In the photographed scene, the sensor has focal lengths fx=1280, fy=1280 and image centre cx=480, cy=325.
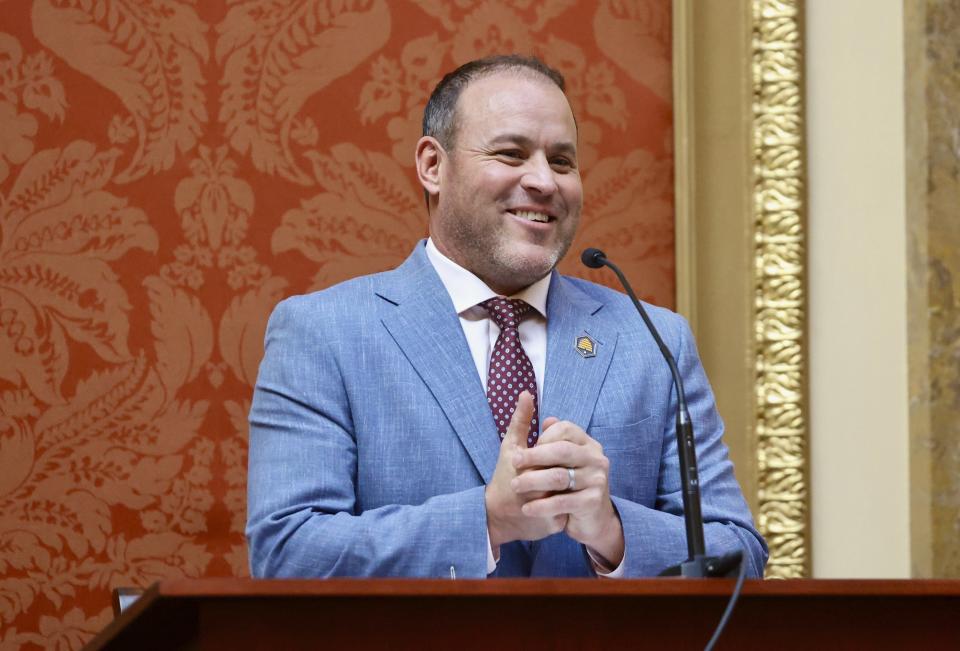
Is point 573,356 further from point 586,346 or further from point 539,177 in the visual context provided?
point 539,177

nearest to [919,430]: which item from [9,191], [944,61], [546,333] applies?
[944,61]

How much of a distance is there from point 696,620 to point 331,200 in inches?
66.1

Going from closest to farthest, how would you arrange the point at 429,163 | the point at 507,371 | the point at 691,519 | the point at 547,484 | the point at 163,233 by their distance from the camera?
the point at 691,519 < the point at 547,484 < the point at 507,371 < the point at 429,163 < the point at 163,233

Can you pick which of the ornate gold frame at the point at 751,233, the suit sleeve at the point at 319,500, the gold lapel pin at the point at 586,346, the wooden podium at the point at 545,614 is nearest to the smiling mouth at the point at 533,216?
the gold lapel pin at the point at 586,346

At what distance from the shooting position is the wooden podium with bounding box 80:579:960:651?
3.87 feet

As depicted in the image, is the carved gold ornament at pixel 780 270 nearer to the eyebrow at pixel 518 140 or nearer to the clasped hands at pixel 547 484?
the eyebrow at pixel 518 140

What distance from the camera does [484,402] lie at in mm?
1978

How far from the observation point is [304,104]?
273 cm

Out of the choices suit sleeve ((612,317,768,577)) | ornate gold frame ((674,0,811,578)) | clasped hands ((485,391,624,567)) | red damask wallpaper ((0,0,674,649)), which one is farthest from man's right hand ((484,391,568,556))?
ornate gold frame ((674,0,811,578))

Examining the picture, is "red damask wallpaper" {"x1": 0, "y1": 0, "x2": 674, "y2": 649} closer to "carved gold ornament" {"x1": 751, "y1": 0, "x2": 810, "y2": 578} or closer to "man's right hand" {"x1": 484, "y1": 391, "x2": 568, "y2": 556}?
"carved gold ornament" {"x1": 751, "y1": 0, "x2": 810, "y2": 578}

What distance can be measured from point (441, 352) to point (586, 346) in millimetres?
240

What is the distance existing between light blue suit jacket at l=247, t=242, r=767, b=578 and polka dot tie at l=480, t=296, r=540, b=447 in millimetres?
29

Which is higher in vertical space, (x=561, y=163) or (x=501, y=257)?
(x=561, y=163)

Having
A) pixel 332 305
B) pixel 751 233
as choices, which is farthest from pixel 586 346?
pixel 751 233
